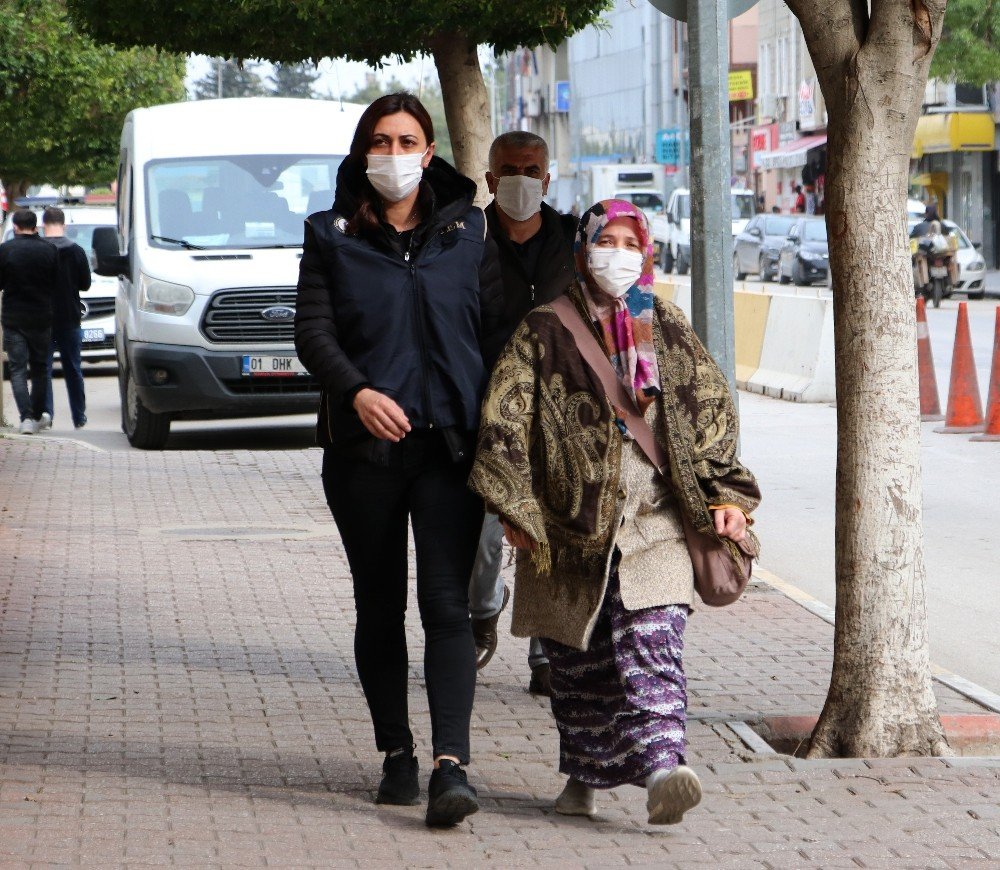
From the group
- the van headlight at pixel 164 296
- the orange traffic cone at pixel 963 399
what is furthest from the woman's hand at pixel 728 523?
the orange traffic cone at pixel 963 399

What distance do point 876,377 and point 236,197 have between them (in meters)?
10.6

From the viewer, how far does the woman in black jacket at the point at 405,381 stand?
510 cm

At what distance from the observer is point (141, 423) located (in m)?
15.7

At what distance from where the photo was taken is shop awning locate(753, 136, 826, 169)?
200 feet

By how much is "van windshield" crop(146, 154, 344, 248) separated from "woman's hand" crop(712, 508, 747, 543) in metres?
10.7

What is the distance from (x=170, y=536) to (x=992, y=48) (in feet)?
113

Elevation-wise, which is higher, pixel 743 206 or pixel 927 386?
pixel 743 206

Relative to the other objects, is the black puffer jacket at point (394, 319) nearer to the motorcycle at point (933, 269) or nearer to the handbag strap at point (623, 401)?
the handbag strap at point (623, 401)

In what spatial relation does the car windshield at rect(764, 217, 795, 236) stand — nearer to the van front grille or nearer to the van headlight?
the van front grille

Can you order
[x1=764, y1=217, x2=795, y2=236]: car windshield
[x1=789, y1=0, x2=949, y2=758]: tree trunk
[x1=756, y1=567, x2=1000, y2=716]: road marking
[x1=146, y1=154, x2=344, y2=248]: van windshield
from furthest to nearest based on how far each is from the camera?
[x1=764, y1=217, x2=795, y2=236]: car windshield → [x1=146, y1=154, x2=344, y2=248]: van windshield → [x1=756, y1=567, x2=1000, y2=716]: road marking → [x1=789, y1=0, x2=949, y2=758]: tree trunk

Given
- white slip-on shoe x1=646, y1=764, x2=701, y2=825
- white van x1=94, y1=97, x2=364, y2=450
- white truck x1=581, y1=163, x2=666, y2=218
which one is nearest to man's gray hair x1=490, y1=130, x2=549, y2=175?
white slip-on shoe x1=646, y1=764, x2=701, y2=825

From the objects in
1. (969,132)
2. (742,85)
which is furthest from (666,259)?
(742,85)

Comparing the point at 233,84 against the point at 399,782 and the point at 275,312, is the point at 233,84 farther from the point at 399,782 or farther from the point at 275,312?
the point at 399,782

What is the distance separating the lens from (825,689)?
6.77m
